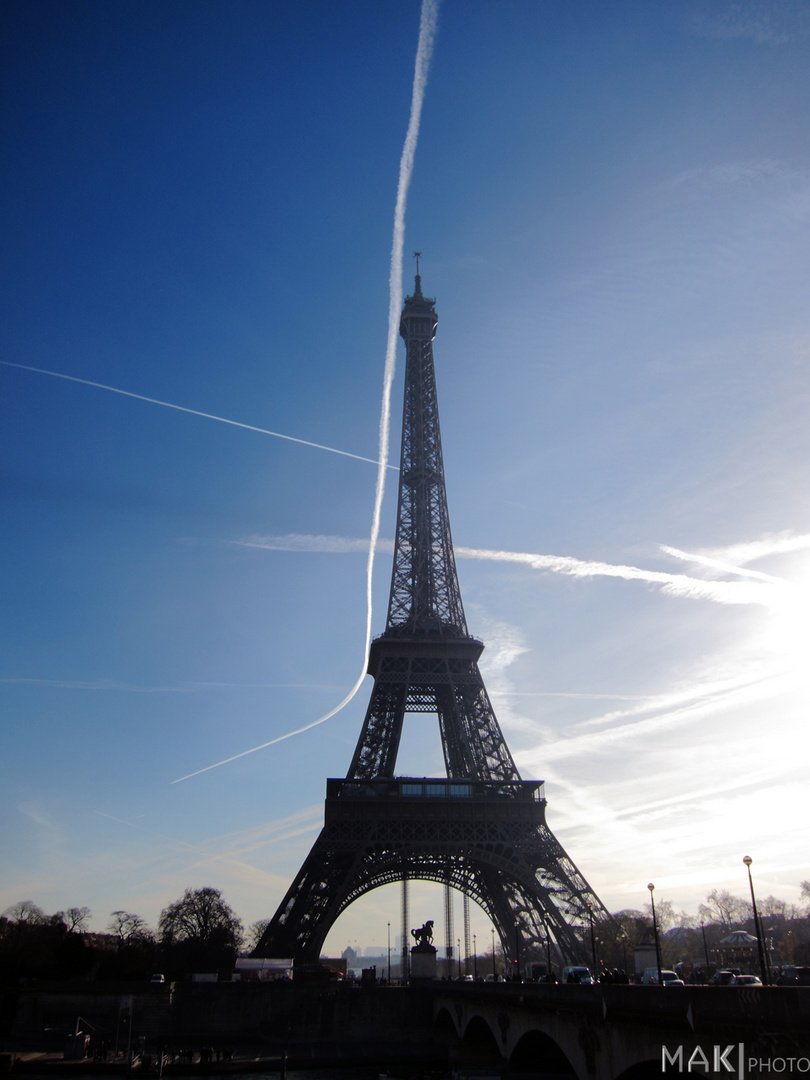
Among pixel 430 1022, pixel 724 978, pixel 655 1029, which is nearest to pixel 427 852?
pixel 430 1022

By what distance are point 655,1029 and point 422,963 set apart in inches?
2111

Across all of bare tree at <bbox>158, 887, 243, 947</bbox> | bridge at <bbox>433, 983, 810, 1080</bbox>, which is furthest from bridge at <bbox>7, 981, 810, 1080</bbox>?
bare tree at <bbox>158, 887, 243, 947</bbox>

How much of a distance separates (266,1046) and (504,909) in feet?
84.4

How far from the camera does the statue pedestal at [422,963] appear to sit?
66625mm

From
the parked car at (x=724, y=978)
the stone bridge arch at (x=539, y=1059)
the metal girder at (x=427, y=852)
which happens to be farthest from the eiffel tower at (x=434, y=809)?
the parked car at (x=724, y=978)

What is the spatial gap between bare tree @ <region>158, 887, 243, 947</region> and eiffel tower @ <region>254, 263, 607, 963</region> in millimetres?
30382

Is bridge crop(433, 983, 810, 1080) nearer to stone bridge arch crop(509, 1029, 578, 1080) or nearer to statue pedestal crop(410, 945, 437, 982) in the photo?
stone bridge arch crop(509, 1029, 578, 1080)

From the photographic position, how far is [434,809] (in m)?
67.8

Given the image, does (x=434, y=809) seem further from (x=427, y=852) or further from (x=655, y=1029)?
(x=655, y=1029)

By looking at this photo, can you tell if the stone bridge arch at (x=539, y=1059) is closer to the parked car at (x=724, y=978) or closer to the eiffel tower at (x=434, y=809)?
the parked car at (x=724, y=978)

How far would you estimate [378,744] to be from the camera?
247 ft

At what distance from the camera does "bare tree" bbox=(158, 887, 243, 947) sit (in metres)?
93.4

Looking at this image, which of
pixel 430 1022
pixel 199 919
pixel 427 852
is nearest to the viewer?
pixel 430 1022

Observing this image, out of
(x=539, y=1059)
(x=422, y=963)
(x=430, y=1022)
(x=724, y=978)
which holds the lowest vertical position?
(x=430, y=1022)
